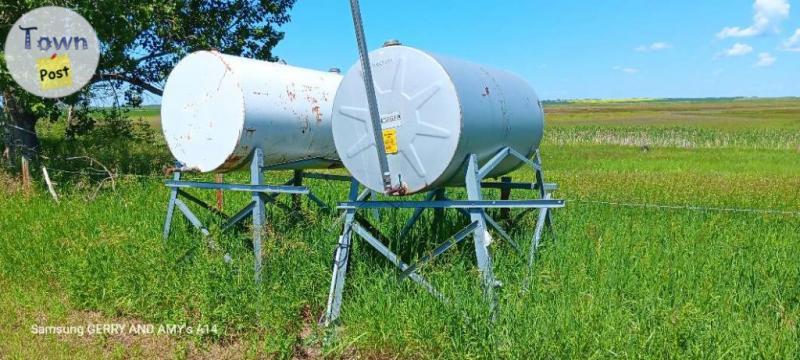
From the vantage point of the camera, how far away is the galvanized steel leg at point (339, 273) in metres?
5.02

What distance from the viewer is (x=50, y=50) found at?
11.1 m

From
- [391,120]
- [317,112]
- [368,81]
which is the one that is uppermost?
[368,81]

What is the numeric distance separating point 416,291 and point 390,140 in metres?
1.25

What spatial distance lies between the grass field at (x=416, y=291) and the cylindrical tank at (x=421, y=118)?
0.84 meters

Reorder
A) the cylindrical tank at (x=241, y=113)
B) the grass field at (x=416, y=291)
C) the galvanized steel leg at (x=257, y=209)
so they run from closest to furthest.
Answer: the grass field at (x=416, y=291)
the galvanized steel leg at (x=257, y=209)
the cylindrical tank at (x=241, y=113)

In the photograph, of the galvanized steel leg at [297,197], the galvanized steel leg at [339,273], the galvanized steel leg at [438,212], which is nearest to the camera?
the galvanized steel leg at [339,273]

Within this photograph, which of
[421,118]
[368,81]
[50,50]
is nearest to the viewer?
[368,81]

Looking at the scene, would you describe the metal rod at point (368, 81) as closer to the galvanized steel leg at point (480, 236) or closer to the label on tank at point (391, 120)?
the label on tank at point (391, 120)

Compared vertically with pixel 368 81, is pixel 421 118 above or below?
below

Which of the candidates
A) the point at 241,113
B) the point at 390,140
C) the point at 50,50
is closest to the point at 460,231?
the point at 390,140

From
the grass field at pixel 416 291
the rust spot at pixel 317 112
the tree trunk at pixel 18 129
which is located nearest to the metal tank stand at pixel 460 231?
the grass field at pixel 416 291

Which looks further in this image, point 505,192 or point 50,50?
point 50,50

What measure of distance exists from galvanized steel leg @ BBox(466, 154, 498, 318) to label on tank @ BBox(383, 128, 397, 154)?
615 mm

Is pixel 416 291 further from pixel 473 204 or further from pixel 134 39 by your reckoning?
pixel 134 39
